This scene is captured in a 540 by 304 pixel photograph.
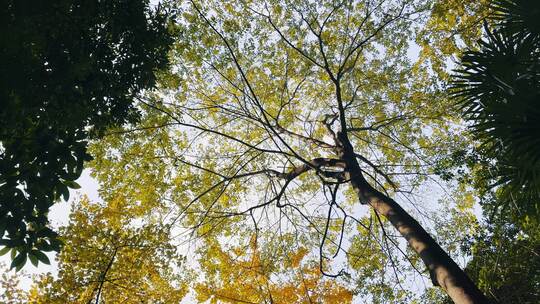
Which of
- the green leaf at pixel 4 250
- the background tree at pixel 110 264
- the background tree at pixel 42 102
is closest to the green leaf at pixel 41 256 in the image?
the background tree at pixel 42 102

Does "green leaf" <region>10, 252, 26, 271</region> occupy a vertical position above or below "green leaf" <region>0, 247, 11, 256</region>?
below

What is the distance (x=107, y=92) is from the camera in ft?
12.7

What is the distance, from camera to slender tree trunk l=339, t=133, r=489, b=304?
3.35 meters

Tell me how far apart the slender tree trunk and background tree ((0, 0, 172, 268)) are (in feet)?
12.6

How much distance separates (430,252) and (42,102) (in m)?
4.32

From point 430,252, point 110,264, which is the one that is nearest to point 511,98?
point 430,252

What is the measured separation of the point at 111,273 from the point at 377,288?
19.3 ft

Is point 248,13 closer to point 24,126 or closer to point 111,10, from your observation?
point 111,10

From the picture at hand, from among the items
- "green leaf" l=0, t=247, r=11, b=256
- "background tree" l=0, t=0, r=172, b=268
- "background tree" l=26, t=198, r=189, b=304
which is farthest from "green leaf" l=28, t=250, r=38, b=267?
"background tree" l=26, t=198, r=189, b=304

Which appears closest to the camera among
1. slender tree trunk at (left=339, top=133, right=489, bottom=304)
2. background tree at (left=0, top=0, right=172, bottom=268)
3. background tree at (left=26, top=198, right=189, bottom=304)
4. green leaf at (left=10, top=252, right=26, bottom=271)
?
background tree at (left=0, top=0, right=172, bottom=268)

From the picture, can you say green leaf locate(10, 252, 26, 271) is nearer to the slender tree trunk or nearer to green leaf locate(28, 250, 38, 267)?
green leaf locate(28, 250, 38, 267)

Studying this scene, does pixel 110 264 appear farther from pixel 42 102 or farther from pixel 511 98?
pixel 511 98

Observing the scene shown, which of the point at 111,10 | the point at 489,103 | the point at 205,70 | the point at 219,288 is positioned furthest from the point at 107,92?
Result: the point at 219,288

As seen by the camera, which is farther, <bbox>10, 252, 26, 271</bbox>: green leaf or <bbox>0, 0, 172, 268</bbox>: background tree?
<bbox>10, 252, 26, 271</bbox>: green leaf
